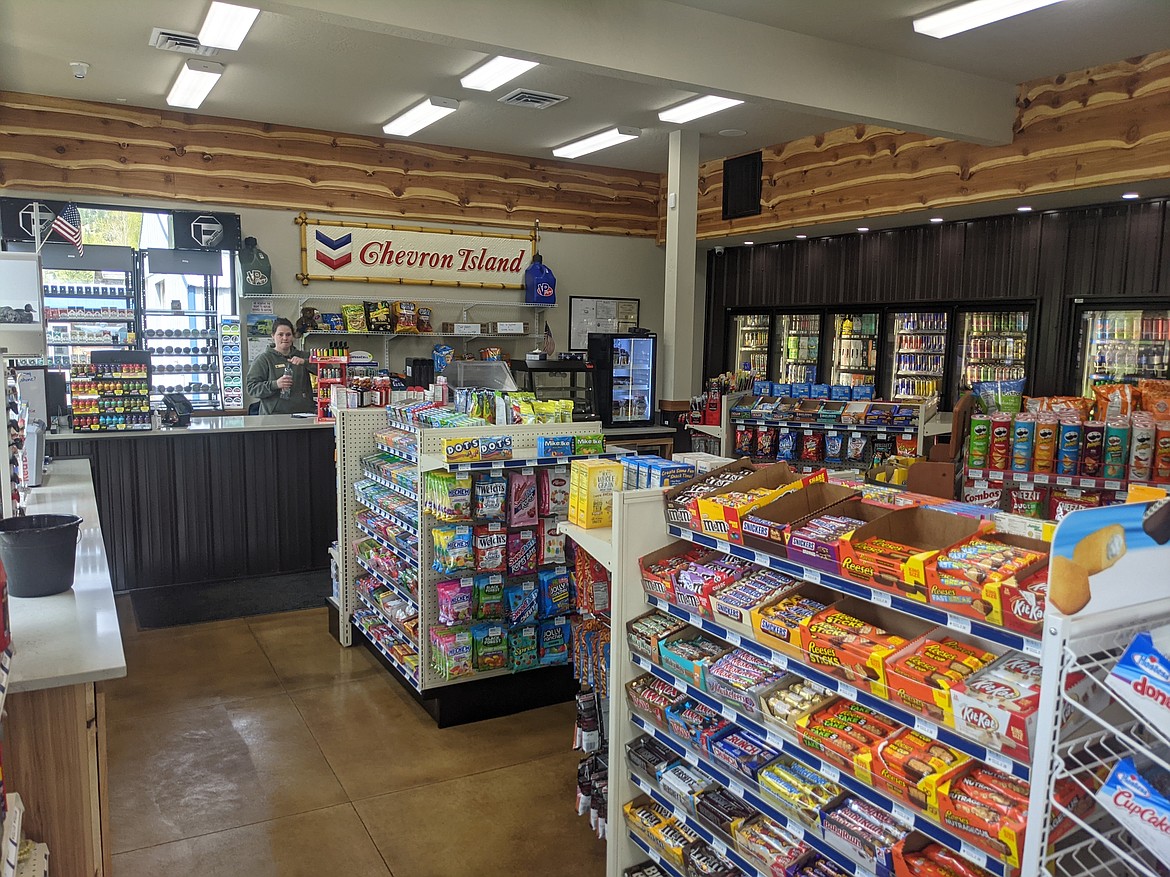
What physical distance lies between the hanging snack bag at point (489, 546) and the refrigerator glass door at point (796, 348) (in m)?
6.23

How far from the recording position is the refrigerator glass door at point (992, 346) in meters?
7.62

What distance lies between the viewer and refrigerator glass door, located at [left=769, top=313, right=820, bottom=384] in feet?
31.6

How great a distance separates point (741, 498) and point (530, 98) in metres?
5.59

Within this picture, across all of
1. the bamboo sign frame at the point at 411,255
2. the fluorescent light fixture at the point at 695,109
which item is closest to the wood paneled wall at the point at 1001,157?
the fluorescent light fixture at the point at 695,109

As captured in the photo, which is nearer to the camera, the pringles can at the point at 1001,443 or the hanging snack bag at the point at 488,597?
the hanging snack bag at the point at 488,597

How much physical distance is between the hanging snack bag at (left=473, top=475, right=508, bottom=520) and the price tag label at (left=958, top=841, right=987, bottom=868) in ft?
8.70

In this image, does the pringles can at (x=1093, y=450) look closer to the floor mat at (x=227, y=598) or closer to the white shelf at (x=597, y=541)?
the white shelf at (x=597, y=541)

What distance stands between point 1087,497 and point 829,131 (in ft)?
16.2

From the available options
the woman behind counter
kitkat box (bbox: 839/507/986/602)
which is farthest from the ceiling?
kitkat box (bbox: 839/507/986/602)

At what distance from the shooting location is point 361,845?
3.20m

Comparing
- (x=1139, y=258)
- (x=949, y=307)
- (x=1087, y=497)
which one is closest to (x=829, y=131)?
(x=949, y=307)

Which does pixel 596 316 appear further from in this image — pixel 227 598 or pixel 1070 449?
pixel 1070 449

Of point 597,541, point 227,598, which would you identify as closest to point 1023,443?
point 597,541

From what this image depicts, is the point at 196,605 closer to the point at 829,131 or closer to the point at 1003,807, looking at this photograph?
the point at 1003,807
